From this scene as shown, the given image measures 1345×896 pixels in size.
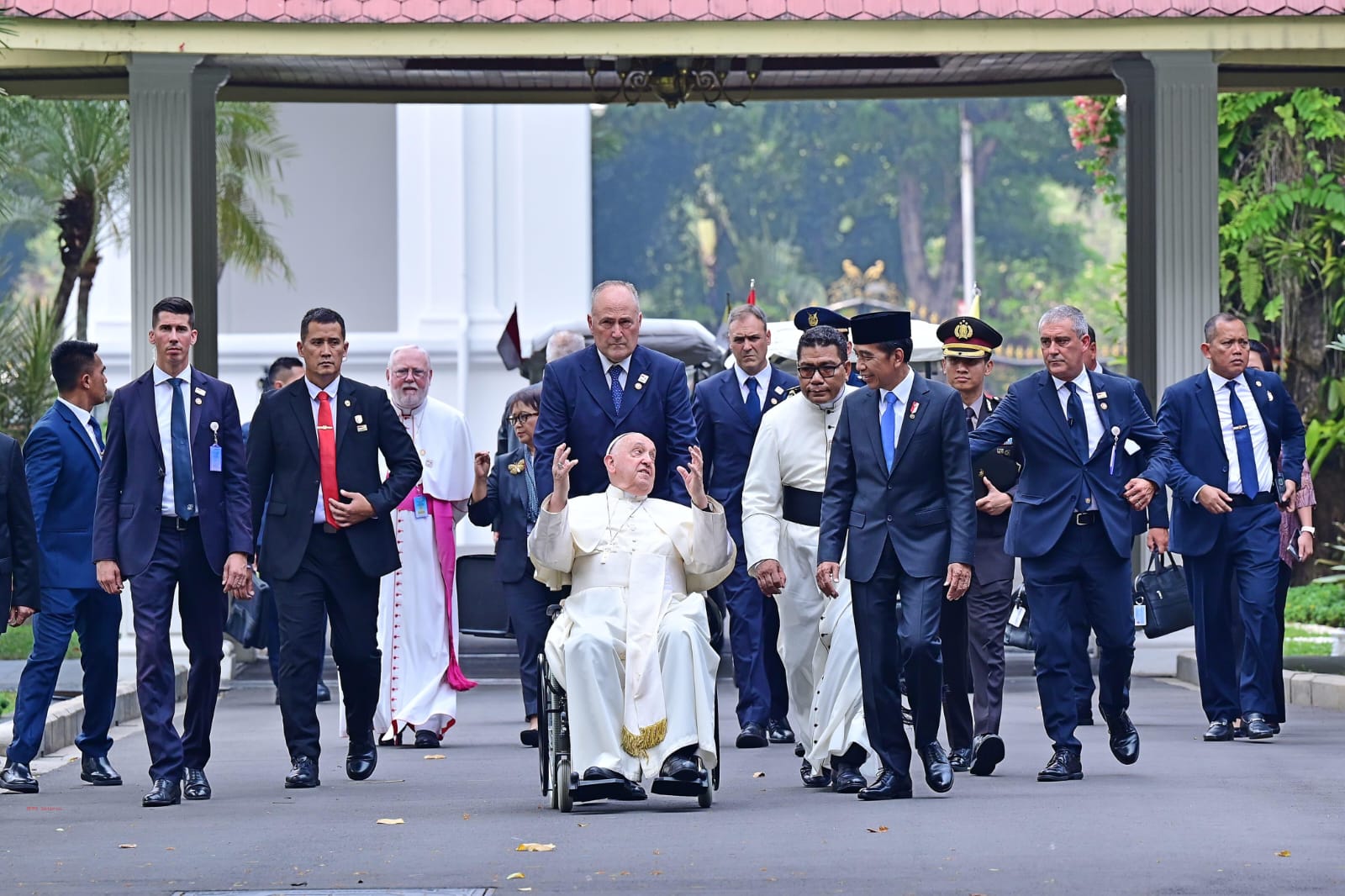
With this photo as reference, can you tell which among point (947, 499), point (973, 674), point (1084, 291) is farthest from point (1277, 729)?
point (1084, 291)

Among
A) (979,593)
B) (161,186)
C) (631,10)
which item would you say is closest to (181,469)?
(979,593)

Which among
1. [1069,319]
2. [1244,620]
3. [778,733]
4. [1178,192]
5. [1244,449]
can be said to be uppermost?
[1178,192]

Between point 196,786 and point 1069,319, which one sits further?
point 1069,319

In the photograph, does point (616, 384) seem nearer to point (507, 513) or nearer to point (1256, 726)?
point (507, 513)

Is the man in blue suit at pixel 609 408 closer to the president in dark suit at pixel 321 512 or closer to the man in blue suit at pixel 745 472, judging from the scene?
the president in dark suit at pixel 321 512

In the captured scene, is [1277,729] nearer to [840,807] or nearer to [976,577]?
[976,577]

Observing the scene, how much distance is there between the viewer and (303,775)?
1097cm

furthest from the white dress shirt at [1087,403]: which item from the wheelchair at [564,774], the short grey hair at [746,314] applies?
the short grey hair at [746,314]

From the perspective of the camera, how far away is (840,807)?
9.81 m

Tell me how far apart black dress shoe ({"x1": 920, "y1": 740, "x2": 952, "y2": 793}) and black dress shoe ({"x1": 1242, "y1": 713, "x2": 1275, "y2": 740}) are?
295cm

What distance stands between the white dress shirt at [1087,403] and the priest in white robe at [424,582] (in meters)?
3.64

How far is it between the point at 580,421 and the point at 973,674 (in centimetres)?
226

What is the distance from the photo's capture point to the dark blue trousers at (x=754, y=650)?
12820 mm

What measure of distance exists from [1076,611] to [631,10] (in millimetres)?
5871
